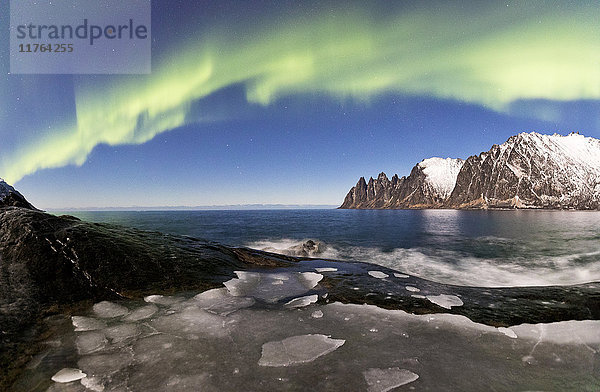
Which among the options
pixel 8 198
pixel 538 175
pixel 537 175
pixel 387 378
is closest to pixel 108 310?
pixel 387 378

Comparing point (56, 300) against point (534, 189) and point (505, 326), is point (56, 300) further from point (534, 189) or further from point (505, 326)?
point (534, 189)

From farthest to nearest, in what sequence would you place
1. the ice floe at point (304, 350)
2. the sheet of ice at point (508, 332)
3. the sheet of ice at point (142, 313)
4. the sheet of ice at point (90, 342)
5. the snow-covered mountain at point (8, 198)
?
1. the snow-covered mountain at point (8, 198)
2. the sheet of ice at point (142, 313)
3. the sheet of ice at point (508, 332)
4. the sheet of ice at point (90, 342)
5. the ice floe at point (304, 350)

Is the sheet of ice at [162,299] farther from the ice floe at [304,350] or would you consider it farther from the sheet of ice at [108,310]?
the sheet of ice at [108,310]

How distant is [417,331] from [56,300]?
24.2ft

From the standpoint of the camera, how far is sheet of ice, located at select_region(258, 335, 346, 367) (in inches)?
139

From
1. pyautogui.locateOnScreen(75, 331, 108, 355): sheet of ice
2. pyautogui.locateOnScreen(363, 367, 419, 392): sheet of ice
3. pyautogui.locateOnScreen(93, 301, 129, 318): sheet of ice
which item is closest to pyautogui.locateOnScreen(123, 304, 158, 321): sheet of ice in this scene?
pyautogui.locateOnScreen(93, 301, 129, 318): sheet of ice

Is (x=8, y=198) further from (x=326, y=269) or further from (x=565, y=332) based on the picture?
(x=565, y=332)

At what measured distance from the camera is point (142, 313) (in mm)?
5031

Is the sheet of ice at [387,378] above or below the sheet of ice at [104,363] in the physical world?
below

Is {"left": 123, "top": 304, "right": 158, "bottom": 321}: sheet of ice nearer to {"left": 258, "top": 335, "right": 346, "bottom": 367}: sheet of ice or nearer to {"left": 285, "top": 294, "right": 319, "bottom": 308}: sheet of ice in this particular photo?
{"left": 258, "top": 335, "right": 346, "bottom": 367}: sheet of ice

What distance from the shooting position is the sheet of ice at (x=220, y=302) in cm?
533

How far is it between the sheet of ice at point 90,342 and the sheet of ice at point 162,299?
136cm

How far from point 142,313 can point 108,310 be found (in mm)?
804

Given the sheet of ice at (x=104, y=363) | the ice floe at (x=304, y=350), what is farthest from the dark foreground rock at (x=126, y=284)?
the sheet of ice at (x=104, y=363)
